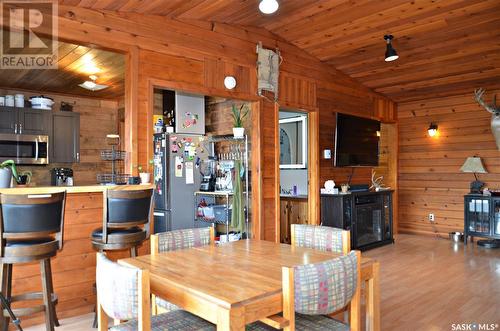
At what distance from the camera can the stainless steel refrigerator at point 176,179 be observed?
5.46 m

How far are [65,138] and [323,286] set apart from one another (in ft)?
18.8

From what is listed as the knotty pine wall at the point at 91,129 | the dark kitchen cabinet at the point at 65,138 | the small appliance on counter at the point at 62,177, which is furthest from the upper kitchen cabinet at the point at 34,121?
the small appliance on counter at the point at 62,177

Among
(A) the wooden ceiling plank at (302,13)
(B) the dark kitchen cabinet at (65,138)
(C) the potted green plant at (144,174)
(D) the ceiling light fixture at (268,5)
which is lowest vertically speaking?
(C) the potted green plant at (144,174)

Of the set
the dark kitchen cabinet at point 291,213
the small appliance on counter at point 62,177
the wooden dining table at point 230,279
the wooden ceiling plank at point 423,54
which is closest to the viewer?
the wooden dining table at point 230,279

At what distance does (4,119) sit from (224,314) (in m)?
5.60

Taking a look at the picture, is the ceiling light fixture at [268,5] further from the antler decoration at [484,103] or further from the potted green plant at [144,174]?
the antler decoration at [484,103]

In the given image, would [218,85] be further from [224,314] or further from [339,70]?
[224,314]

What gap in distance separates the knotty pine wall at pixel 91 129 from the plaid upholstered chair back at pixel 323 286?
19.1ft

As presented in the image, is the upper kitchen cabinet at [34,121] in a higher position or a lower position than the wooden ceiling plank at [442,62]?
lower

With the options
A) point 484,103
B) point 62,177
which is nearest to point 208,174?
point 62,177

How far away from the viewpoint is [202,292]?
5.07 feet

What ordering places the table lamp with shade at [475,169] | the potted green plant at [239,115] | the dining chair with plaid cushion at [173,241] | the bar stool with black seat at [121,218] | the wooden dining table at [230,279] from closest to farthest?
1. the wooden dining table at [230,279]
2. the dining chair with plaid cushion at [173,241]
3. the bar stool with black seat at [121,218]
4. the potted green plant at [239,115]
5. the table lamp with shade at [475,169]

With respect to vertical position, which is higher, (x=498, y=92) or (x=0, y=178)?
(x=498, y=92)

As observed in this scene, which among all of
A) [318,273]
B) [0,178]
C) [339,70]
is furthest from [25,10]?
[339,70]
